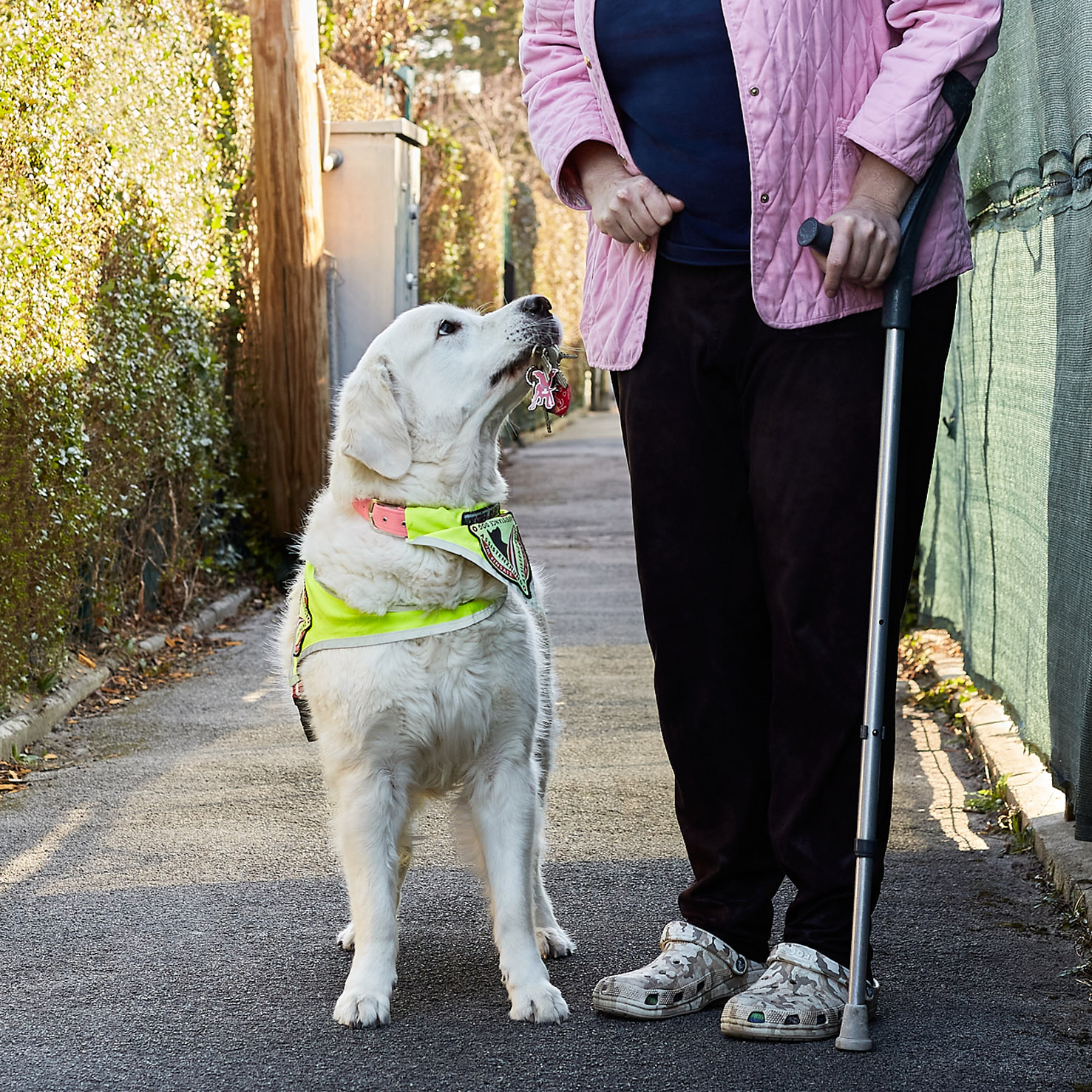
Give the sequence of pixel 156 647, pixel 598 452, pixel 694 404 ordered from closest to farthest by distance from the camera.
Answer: pixel 694 404 < pixel 156 647 < pixel 598 452

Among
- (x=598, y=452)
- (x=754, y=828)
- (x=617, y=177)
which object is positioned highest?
(x=617, y=177)

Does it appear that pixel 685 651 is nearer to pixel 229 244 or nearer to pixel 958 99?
pixel 958 99

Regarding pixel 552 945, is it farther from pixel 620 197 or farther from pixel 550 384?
pixel 620 197

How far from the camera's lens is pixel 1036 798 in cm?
420

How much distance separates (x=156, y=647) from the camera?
280 inches

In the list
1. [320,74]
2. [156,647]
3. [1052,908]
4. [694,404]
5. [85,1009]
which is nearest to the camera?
[694,404]

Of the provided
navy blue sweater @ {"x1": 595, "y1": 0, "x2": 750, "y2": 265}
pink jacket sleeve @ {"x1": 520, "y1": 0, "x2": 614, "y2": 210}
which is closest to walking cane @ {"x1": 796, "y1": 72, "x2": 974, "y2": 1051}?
navy blue sweater @ {"x1": 595, "y1": 0, "x2": 750, "y2": 265}

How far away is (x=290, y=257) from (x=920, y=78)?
21.1ft

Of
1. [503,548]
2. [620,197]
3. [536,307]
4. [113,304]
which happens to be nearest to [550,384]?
[536,307]

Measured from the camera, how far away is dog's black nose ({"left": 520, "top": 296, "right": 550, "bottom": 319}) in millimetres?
3363

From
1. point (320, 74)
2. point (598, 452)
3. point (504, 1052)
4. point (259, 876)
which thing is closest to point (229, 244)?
point (320, 74)

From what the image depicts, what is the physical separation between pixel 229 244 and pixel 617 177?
6.19 m

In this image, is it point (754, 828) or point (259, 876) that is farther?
point (259, 876)

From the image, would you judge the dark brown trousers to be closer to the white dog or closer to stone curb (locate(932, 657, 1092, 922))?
the white dog
